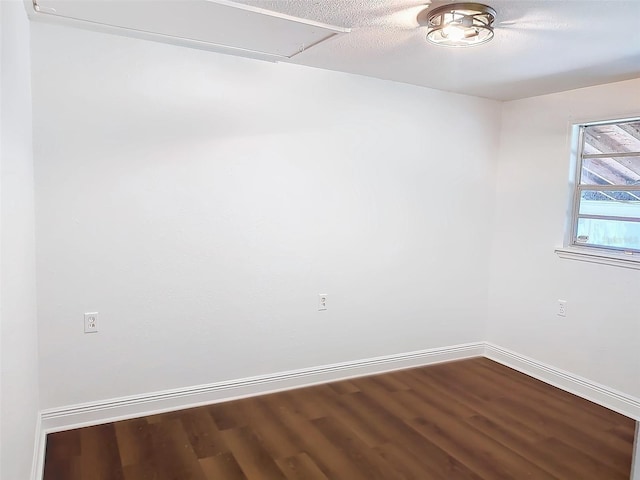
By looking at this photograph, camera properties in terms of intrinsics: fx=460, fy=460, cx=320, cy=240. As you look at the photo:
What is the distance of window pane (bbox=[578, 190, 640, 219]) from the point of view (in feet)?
10.7

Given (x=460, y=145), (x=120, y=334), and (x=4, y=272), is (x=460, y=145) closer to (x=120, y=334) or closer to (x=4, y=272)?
(x=120, y=334)

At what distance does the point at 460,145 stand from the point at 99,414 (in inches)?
132

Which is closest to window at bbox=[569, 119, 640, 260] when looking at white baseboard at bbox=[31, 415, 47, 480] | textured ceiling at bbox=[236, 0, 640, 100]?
textured ceiling at bbox=[236, 0, 640, 100]

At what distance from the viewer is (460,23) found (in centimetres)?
210

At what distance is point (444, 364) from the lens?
3.98 m

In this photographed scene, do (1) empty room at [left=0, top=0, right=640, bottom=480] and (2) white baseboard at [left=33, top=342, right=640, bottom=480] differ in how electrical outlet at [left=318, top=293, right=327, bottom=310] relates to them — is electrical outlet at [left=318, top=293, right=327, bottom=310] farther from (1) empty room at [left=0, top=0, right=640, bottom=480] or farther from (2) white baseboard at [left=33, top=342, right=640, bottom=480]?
(2) white baseboard at [left=33, top=342, right=640, bottom=480]

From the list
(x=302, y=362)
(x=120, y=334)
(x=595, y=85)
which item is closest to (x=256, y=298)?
(x=302, y=362)

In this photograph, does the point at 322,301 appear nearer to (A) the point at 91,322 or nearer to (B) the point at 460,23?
(A) the point at 91,322

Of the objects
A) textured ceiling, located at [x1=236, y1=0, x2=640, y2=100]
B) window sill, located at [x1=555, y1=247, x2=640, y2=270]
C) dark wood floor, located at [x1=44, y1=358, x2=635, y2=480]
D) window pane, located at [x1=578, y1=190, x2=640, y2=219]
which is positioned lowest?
dark wood floor, located at [x1=44, y1=358, x2=635, y2=480]

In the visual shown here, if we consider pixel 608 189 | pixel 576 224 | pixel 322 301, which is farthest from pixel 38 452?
pixel 608 189

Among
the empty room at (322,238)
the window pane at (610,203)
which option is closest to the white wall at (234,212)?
the empty room at (322,238)

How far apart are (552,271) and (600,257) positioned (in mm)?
418

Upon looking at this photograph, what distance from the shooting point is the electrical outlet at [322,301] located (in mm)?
3438

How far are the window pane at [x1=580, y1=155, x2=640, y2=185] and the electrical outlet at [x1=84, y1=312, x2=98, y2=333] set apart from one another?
3.60 meters
